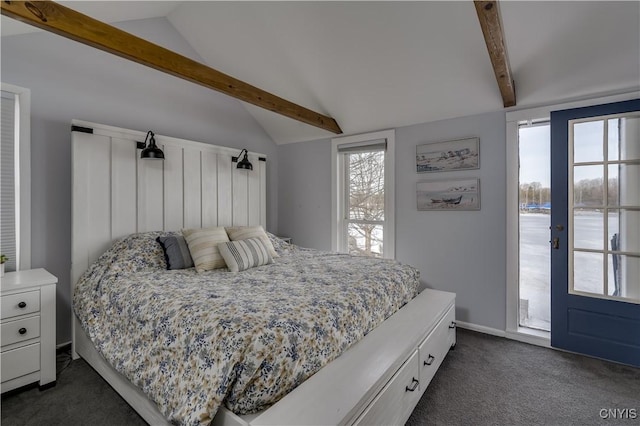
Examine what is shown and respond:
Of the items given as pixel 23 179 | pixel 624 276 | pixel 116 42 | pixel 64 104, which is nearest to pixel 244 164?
pixel 64 104

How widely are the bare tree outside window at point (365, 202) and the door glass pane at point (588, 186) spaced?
185 centimetres

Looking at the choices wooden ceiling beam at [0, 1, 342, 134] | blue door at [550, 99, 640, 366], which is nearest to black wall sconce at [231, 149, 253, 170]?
wooden ceiling beam at [0, 1, 342, 134]

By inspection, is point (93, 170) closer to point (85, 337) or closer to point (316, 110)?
point (85, 337)

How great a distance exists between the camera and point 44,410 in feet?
5.98

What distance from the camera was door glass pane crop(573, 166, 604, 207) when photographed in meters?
2.45

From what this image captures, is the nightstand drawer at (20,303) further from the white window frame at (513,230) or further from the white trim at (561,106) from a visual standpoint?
the white trim at (561,106)

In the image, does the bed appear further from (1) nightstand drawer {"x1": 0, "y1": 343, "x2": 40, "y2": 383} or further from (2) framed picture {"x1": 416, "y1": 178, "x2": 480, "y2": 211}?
(2) framed picture {"x1": 416, "y1": 178, "x2": 480, "y2": 211}

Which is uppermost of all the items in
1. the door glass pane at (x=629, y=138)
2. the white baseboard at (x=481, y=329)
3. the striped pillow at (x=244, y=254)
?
the door glass pane at (x=629, y=138)

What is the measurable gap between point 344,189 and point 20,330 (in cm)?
330

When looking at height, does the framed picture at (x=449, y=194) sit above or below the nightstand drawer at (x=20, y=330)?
above

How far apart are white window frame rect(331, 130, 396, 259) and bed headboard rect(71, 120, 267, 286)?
1.11m

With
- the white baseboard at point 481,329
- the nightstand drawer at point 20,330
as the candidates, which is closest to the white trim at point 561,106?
the white baseboard at point 481,329

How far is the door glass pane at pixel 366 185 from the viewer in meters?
3.78

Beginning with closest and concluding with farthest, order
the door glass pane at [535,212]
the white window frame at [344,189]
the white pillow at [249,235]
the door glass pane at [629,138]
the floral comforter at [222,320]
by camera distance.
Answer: the floral comforter at [222,320] → the door glass pane at [629,138] → the white pillow at [249,235] → the door glass pane at [535,212] → the white window frame at [344,189]
